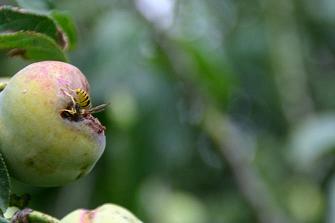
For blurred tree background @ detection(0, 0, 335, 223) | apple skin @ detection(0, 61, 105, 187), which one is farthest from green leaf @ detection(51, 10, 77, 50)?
blurred tree background @ detection(0, 0, 335, 223)

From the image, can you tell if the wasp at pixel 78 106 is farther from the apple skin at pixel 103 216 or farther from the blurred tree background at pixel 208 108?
the blurred tree background at pixel 208 108

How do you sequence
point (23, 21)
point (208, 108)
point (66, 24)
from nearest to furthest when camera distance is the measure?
point (23, 21), point (66, 24), point (208, 108)

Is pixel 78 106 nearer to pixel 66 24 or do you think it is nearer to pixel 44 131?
pixel 44 131

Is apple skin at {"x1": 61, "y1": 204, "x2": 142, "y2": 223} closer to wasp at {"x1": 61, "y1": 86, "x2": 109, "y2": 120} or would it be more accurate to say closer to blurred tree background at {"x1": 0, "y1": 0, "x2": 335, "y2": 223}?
wasp at {"x1": 61, "y1": 86, "x2": 109, "y2": 120}

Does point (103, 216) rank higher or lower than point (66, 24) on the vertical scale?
lower

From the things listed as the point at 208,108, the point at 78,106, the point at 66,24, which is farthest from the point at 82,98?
the point at 208,108

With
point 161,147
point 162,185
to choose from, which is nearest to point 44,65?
point 161,147
